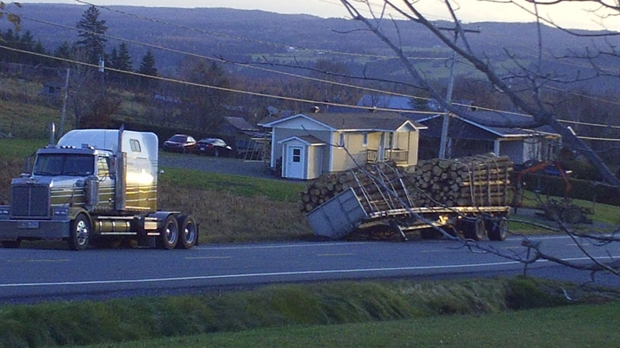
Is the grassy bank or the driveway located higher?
the driveway

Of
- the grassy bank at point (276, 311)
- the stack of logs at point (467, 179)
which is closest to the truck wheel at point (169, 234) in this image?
the grassy bank at point (276, 311)

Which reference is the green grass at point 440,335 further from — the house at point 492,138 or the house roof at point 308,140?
the house roof at point 308,140

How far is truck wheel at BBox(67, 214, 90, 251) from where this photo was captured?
22.4 m

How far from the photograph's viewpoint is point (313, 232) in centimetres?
3309

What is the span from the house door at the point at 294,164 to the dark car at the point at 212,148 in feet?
43.9

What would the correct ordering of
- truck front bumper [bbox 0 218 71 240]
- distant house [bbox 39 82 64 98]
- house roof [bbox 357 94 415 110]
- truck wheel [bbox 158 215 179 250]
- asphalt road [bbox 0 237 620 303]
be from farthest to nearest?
distant house [bbox 39 82 64 98]
house roof [bbox 357 94 415 110]
truck wheel [bbox 158 215 179 250]
truck front bumper [bbox 0 218 71 240]
asphalt road [bbox 0 237 620 303]

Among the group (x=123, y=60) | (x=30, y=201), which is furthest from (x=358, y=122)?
(x=30, y=201)

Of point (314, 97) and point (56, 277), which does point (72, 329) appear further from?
point (314, 97)

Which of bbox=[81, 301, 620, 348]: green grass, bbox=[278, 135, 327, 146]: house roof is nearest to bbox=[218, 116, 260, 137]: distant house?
bbox=[278, 135, 327, 146]: house roof

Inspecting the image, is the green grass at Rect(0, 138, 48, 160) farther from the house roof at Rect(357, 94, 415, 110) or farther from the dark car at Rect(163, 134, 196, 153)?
the house roof at Rect(357, 94, 415, 110)

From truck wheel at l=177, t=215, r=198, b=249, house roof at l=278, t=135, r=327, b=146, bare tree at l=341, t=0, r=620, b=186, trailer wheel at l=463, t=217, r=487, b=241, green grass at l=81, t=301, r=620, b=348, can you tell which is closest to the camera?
bare tree at l=341, t=0, r=620, b=186

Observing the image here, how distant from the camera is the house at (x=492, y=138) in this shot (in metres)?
5.24

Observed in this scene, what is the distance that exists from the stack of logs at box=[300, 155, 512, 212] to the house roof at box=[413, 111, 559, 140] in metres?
1.20

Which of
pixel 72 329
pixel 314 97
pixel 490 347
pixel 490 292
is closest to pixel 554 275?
pixel 490 292
